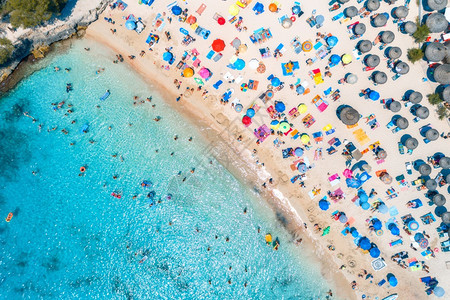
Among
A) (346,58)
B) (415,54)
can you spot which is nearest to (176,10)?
(346,58)

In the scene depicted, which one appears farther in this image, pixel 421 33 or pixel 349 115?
pixel 421 33

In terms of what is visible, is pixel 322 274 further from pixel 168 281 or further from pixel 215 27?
pixel 215 27

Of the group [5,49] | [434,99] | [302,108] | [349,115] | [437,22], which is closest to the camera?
Result: [5,49]

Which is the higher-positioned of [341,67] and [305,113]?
[341,67]

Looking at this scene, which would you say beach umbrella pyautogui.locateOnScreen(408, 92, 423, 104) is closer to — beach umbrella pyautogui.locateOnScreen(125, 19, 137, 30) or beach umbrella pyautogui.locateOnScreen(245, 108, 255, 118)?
beach umbrella pyautogui.locateOnScreen(245, 108, 255, 118)

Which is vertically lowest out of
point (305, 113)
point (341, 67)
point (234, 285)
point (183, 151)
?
point (234, 285)

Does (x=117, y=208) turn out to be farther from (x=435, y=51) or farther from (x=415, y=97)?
(x=435, y=51)

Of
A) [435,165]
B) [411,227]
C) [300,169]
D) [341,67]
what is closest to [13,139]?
[300,169]
